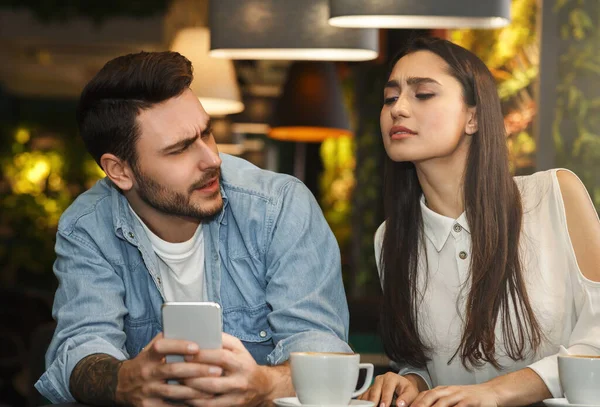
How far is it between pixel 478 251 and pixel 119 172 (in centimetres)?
97

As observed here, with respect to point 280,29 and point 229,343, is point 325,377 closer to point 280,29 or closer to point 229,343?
point 229,343

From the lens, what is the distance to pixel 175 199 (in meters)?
2.45

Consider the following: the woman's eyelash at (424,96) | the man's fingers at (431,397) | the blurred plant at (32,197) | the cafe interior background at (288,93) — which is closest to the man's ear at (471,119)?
the woman's eyelash at (424,96)

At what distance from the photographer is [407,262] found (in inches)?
101

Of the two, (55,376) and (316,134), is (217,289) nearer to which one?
(55,376)

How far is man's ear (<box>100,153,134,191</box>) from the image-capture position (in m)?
2.55

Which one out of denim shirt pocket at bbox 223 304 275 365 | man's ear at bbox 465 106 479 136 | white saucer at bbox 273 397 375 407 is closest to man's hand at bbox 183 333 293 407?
white saucer at bbox 273 397 375 407

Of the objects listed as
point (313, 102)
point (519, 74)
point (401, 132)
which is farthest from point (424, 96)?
point (313, 102)

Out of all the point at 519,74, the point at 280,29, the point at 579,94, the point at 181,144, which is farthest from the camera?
the point at 519,74

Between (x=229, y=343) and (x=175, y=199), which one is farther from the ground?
(x=175, y=199)

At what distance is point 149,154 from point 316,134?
374cm

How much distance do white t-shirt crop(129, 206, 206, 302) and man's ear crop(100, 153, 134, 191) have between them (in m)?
0.11

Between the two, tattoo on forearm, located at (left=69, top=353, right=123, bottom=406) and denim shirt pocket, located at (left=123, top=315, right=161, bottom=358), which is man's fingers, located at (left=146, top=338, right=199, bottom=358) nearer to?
tattoo on forearm, located at (left=69, top=353, right=123, bottom=406)

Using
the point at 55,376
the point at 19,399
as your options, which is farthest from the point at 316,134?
the point at 55,376
